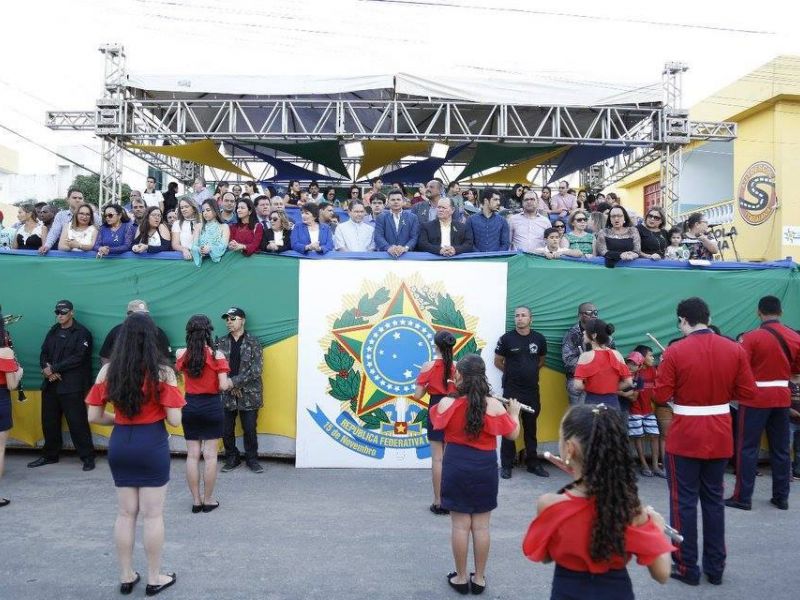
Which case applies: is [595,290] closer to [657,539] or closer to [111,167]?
[657,539]

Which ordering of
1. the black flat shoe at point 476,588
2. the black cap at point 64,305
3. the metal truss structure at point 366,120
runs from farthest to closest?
the metal truss structure at point 366,120
the black cap at point 64,305
the black flat shoe at point 476,588

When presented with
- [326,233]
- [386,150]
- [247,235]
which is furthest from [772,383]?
[386,150]

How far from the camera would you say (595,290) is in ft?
22.4

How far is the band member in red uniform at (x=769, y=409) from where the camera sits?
529 centimetres

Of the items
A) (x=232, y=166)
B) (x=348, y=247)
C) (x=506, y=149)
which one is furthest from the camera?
(x=232, y=166)

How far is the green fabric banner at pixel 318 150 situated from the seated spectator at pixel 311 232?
5678 mm

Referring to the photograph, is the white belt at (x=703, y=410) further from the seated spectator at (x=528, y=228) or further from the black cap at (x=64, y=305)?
the black cap at (x=64, y=305)

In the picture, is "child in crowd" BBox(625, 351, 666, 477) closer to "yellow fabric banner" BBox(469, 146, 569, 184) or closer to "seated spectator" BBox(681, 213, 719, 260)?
"seated spectator" BBox(681, 213, 719, 260)

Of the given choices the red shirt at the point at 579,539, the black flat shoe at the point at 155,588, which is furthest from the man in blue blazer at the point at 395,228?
the red shirt at the point at 579,539

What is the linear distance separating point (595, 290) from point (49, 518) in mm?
5660

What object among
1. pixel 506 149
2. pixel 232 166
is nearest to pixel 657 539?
pixel 506 149

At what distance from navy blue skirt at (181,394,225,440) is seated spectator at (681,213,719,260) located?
19.1 ft

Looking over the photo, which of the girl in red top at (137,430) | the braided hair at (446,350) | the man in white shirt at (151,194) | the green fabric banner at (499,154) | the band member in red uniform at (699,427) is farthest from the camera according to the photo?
the green fabric banner at (499,154)

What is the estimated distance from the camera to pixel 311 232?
7.23 m
